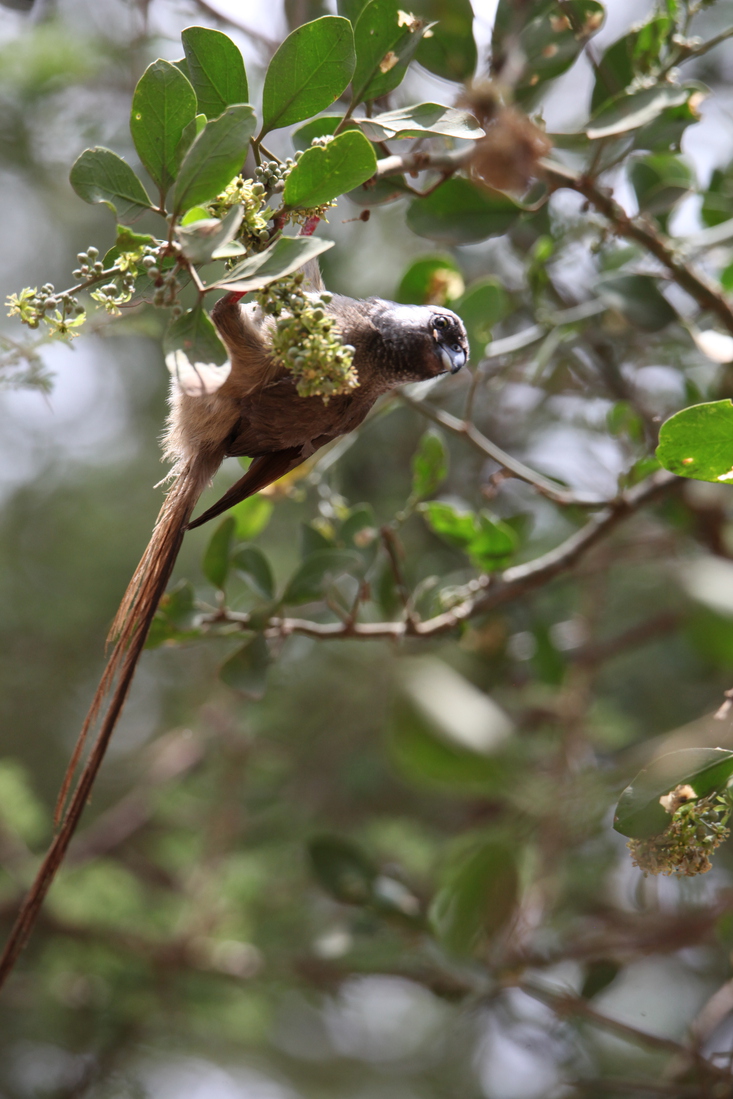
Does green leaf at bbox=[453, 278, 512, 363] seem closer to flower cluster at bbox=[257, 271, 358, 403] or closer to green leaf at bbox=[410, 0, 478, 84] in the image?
green leaf at bbox=[410, 0, 478, 84]

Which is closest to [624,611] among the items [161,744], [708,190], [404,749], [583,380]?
[583,380]

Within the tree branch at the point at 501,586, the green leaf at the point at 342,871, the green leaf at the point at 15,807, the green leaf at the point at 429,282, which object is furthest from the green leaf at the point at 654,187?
the green leaf at the point at 15,807

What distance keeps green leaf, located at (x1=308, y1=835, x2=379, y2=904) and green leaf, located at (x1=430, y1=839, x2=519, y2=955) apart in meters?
0.16

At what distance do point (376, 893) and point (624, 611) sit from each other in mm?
1389

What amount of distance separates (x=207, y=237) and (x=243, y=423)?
623mm

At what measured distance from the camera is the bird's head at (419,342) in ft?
4.59

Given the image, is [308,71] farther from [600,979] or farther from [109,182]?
[600,979]

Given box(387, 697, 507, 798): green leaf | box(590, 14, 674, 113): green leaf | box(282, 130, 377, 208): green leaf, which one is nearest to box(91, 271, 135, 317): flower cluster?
box(282, 130, 377, 208): green leaf

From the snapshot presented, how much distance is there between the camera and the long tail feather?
0.99 m

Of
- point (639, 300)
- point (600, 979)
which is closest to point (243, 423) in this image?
point (639, 300)

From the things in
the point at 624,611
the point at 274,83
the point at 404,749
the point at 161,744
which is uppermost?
the point at 274,83

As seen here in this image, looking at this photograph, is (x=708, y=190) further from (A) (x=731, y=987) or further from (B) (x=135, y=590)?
(A) (x=731, y=987)

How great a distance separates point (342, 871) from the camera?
6.25 feet

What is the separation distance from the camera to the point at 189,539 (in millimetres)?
2908
